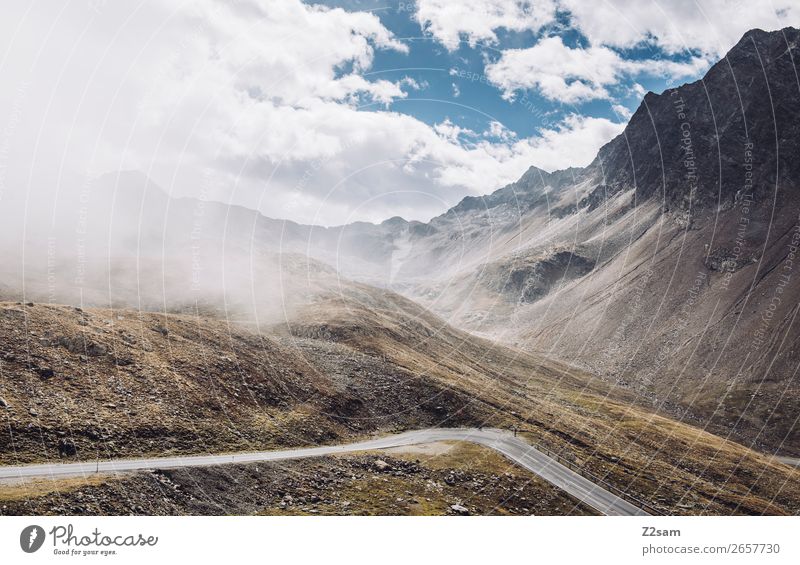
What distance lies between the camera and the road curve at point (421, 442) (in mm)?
43741

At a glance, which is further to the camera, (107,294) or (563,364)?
(563,364)

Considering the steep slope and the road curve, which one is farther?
the steep slope

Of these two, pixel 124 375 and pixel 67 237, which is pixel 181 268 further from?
pixel 124 375

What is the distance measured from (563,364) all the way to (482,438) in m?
130

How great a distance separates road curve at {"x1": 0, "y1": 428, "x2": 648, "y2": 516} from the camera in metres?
43.7

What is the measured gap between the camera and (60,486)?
38.9 m

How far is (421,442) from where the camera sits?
74875mm

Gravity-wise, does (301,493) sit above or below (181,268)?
below

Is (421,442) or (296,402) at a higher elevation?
(296,402)

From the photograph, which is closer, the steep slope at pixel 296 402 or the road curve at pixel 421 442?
the road curve at pixel 421 442

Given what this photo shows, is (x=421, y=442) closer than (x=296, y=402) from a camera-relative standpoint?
Yes

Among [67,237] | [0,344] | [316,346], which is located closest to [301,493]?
[0,344]
